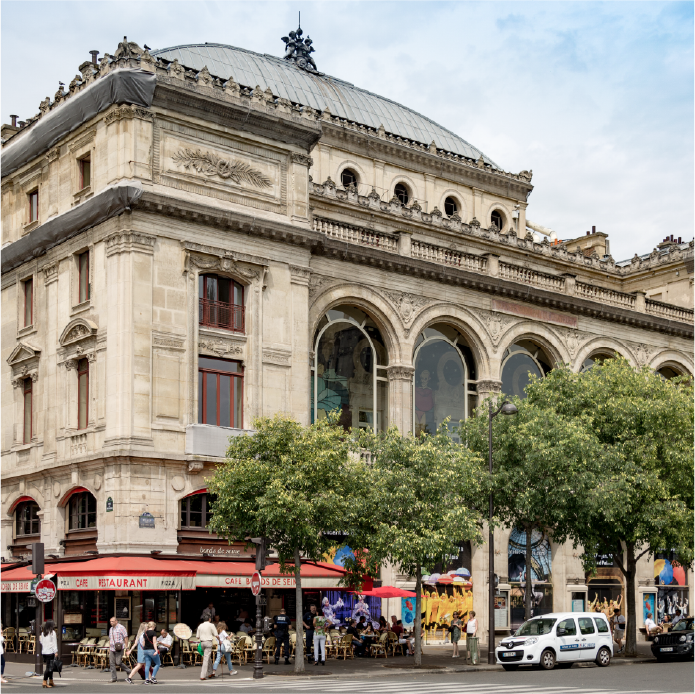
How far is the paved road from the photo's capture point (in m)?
24.4

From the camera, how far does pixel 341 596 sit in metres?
39.8

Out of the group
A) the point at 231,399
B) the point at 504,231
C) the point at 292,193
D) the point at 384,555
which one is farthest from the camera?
the point at 504,231

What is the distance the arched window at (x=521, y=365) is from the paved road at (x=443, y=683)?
17.9 metres

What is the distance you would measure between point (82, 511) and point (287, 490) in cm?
934

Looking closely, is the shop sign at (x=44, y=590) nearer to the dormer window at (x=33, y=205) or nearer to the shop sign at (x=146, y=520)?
the shop sign at (x=146, y=520)

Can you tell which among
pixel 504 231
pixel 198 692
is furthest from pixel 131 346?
pixel 504 231

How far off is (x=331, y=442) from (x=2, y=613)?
14.9 m

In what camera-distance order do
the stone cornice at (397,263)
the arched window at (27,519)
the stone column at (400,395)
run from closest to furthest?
the stone cornice at (397,263) → the arched window at (27,519) → the stone column at (400,395)

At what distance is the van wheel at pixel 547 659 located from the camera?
32.7 m

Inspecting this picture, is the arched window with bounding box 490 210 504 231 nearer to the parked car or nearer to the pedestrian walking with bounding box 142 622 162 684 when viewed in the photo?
the parked car

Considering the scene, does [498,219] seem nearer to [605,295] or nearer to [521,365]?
[605,295]

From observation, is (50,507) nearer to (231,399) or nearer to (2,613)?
(2,613)

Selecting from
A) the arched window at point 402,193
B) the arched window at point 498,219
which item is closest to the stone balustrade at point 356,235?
the arched window at point 402,193

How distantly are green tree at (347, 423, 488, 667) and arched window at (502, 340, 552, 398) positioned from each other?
14.3m
